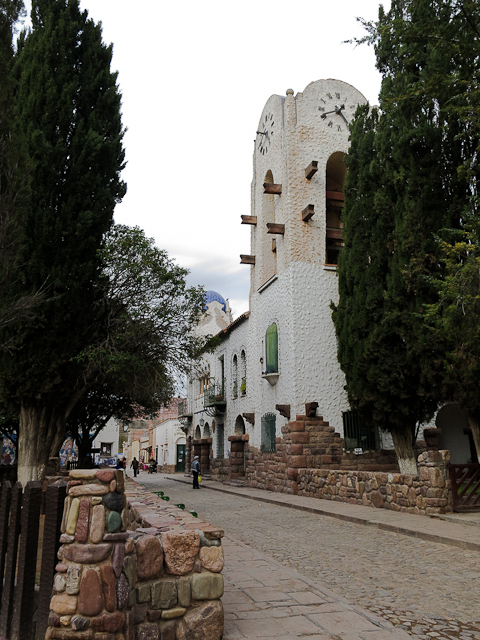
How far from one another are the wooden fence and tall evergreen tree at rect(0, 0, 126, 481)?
9.70 metres

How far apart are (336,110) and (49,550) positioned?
1898 cm

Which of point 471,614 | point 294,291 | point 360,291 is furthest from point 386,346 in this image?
point 471,614

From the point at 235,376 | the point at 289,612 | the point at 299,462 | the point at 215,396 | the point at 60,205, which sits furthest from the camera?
the point at 215,396

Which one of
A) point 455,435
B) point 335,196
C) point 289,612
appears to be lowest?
point 289,612

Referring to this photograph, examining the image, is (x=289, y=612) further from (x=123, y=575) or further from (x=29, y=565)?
(x=29, y=565)

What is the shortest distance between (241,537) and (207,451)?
67.1 ft

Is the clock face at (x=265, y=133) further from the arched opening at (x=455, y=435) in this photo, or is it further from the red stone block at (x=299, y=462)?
the arched opening at (x=455, y=435)

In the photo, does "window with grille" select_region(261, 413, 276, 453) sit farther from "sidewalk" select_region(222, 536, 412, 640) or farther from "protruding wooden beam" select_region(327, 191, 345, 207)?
"sidewalk" select_region(222, 536, 412, 640)

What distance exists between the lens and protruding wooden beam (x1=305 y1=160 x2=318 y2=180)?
1752 cm

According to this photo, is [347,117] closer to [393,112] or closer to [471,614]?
[393,112]

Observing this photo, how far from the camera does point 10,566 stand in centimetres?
362

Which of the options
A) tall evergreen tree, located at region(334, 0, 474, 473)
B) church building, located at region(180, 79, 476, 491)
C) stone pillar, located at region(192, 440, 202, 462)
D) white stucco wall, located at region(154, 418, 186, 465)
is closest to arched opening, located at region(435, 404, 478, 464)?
church building, located at region(180, 79, 476, 491)

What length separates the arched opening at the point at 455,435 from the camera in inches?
747

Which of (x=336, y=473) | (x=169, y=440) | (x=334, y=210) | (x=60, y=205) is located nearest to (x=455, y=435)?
(x=336, y=473)
